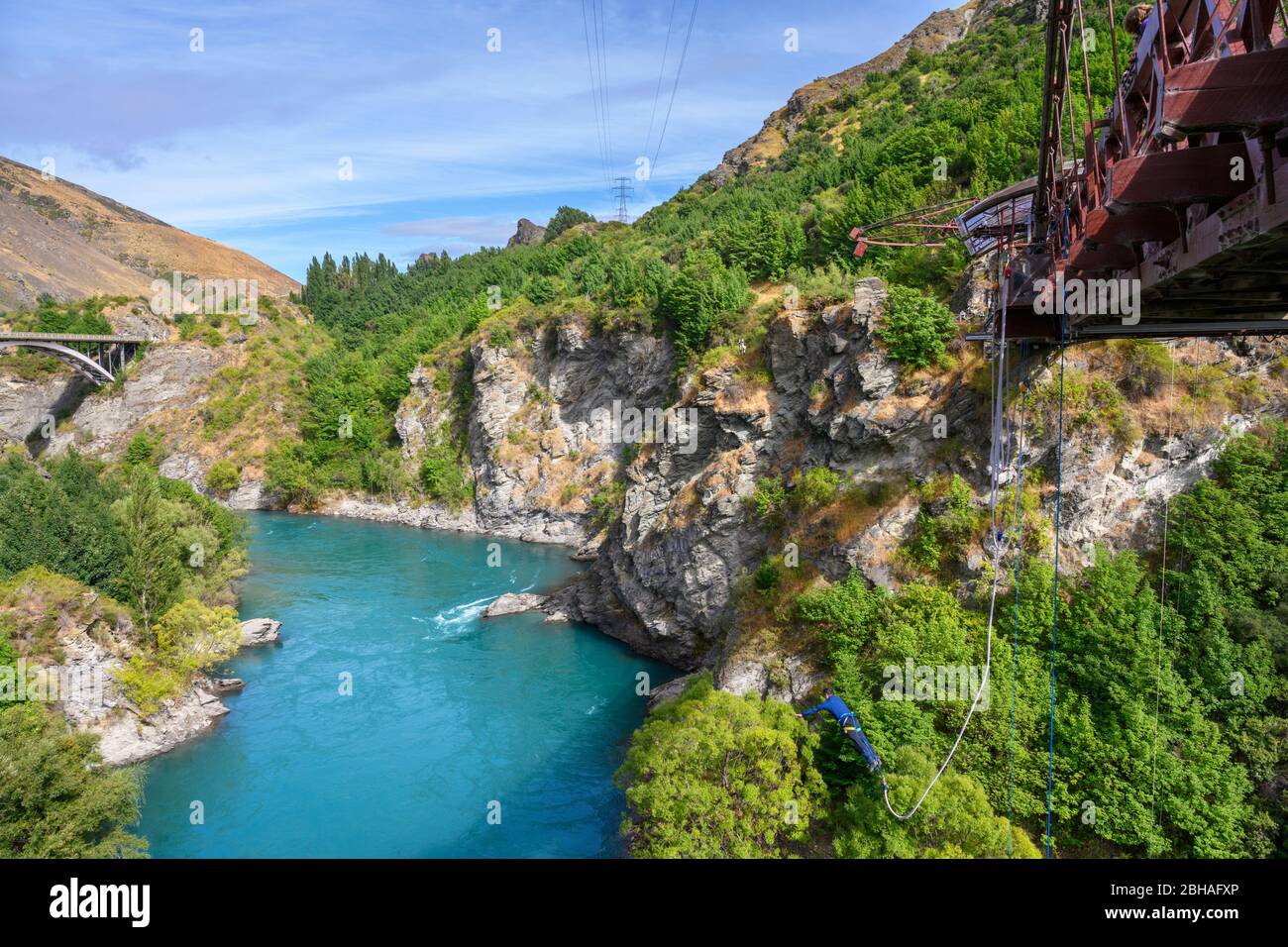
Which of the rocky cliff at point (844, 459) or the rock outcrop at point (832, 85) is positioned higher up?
the rock outcrop at point (832, 85)

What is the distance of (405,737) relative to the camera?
23016 millimetres

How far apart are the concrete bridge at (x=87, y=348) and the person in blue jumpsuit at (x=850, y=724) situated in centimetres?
6931

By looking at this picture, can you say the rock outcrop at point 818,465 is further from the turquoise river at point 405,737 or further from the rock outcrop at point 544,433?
the rock outcrop at point 544,433

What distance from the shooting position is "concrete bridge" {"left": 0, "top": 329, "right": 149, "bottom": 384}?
199ft

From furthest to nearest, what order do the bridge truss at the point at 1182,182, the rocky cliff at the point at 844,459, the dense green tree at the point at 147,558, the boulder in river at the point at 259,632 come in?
1. the boulder in river at the point at 259,632
2. the dense green tree at the point at 147,558
3. the rocky cliff at the point at 844,459
4. the bridge truss at the point at 1182,182

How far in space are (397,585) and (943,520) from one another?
2727cm

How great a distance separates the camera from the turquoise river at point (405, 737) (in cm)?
1844

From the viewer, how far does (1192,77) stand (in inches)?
179

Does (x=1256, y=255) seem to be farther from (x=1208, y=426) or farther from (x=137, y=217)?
(x=137, y=217)

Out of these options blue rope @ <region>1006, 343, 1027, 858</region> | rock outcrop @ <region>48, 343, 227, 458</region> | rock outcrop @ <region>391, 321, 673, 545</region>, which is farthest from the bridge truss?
rock outcrop @ <region>48, 343, 227, 458</region>

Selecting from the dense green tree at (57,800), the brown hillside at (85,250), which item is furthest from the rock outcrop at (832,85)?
the brown hillside at (85,250)

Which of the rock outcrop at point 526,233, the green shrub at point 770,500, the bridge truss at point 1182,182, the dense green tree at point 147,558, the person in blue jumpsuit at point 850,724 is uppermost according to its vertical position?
the rock outcrop at point 526,233
